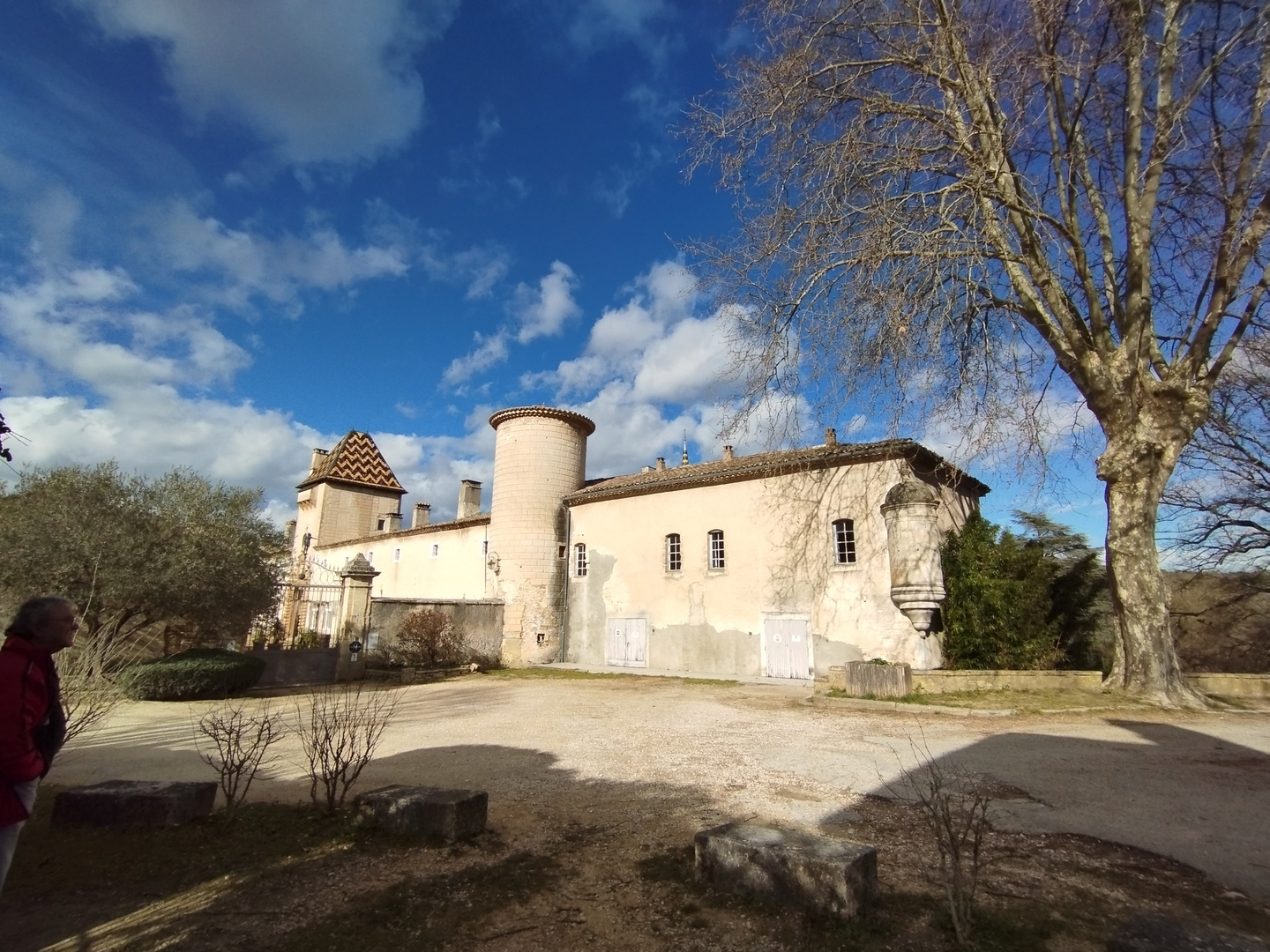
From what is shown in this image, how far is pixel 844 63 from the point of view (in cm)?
1091

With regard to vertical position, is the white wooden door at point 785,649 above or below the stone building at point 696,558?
below

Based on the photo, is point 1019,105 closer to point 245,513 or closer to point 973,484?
point 973,484

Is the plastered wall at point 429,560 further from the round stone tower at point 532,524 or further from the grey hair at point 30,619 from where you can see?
the grey hair at point 30,619

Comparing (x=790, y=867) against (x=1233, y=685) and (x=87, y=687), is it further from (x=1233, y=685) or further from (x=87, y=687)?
(x=1233, y=685)

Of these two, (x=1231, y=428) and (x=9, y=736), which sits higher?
(x=1231, y=428)

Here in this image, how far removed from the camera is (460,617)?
850 inches

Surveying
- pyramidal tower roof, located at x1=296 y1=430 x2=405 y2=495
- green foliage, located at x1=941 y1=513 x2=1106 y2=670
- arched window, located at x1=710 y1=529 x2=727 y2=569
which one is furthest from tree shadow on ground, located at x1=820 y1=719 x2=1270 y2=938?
pyramidal tower roof, located at x1=296 y1=430 x2=405 y2=495

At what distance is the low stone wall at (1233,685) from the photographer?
1241cm

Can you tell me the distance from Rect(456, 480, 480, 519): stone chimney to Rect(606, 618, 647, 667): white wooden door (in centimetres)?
1039

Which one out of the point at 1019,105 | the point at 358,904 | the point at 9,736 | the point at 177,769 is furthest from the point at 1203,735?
the point at 177,769

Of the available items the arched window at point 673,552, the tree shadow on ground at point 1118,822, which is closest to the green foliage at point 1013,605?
the tree shadow on ground at point 1118,822

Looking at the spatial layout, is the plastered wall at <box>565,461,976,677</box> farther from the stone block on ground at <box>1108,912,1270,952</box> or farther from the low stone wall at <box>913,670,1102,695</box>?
the stone block on ground at <box>1108,912,1270,952</box>

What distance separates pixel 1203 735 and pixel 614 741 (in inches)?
296

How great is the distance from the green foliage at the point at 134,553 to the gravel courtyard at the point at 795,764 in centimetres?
236
